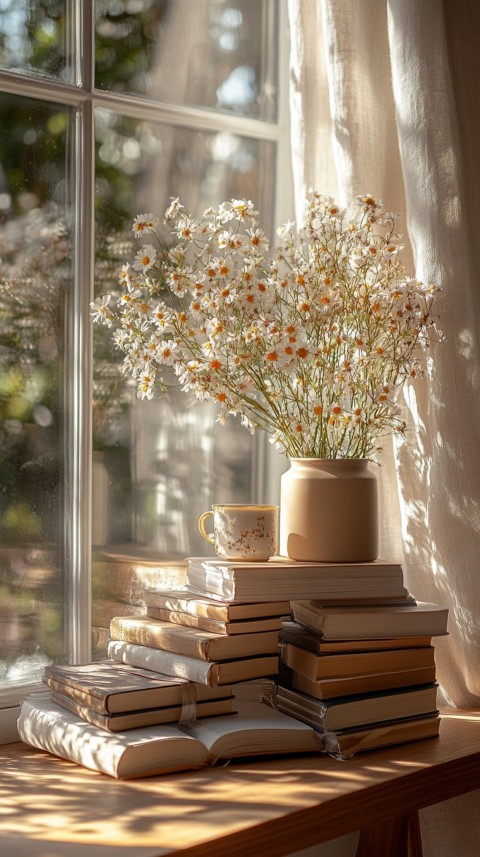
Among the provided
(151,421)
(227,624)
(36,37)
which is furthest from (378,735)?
(36,37)

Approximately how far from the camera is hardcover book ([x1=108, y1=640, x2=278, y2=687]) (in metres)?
1.41

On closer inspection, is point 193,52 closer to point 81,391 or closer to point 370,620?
point 81,391

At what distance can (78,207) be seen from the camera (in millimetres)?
1739

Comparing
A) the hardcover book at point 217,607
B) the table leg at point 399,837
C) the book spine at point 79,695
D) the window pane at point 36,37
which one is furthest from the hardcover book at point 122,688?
the window pane at point 36,37

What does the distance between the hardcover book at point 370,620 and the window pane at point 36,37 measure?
3.19 feet

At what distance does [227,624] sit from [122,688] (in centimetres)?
17

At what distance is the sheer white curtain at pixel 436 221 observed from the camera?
5.56 feet

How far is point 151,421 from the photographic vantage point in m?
1.86

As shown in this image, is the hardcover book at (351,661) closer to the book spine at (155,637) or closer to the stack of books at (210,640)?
the stack of books at (210,640)

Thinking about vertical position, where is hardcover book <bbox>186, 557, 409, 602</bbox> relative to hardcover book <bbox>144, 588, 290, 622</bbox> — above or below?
above

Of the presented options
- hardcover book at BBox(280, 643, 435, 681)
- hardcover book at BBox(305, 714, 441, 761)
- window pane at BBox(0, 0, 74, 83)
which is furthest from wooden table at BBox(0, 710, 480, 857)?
window pane at BBox(0, 0, 74, 83)

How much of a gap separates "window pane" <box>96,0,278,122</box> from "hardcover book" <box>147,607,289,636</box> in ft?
3.04

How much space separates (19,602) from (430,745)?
2.25 feet

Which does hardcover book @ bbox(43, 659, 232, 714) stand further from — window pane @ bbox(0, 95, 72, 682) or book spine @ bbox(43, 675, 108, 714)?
window pane @ bbox(0, 95, 72, 682)
